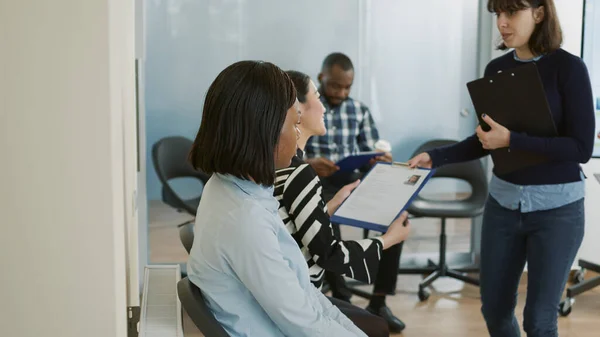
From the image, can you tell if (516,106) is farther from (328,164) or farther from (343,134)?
(343,134)

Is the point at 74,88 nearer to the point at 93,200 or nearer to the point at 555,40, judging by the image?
the point at 93,200

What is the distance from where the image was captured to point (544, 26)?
236 centimetres

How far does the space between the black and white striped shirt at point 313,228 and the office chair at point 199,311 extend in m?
0.63

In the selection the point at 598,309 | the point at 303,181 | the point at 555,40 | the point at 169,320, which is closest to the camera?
the point at 169,320

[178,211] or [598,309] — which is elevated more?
[178,211]

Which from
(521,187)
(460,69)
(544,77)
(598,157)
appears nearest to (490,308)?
(521,187)

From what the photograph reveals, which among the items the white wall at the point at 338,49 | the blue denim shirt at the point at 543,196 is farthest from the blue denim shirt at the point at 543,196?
the white wall at the point at 338,49

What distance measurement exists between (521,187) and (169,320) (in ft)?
4.33

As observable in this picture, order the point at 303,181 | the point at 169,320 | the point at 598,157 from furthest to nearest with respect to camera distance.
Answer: the point at 598,157 < the point at 303,181 < the point at 169,320

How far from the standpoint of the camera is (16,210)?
52.9 inches

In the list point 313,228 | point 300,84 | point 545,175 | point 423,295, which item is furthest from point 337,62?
point 313,228

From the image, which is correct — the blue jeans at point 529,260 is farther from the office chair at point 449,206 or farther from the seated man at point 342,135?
the office chair at point 449,206

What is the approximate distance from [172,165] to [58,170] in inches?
125

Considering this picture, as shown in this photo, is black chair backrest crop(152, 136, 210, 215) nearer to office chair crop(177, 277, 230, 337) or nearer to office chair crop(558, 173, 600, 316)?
office chair crop(558, 173, 600, 316)
